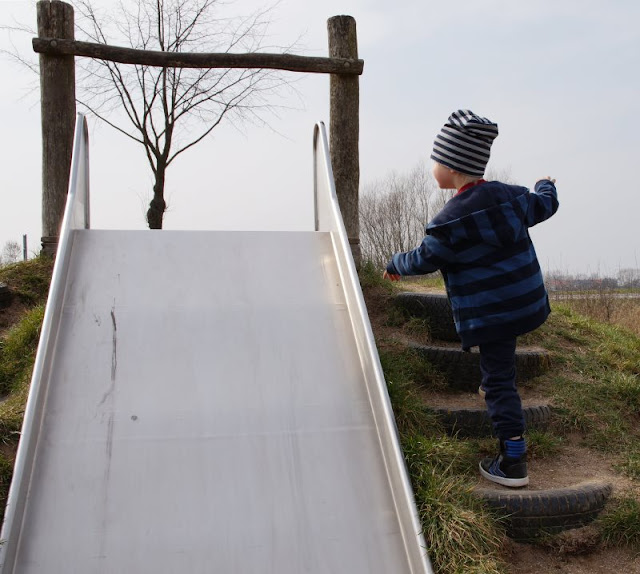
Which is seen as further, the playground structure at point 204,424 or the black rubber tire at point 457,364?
the black rubber tire at point 457,364

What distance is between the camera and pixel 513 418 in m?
3.21

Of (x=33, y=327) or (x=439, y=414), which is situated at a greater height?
(x=33, y=327)

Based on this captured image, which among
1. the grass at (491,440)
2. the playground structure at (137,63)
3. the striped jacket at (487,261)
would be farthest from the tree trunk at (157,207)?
the striped jacket at (487,261)

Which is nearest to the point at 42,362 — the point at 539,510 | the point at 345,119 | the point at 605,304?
the point at 539,510

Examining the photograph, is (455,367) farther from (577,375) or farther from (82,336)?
(82,336)

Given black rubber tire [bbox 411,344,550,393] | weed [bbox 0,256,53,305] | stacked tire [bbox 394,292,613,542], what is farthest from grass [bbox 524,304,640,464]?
weed [bbox 0,256,53,305]

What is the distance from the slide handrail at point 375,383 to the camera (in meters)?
2.42

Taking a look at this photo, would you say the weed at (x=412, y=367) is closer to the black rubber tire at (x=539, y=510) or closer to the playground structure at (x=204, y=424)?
the playground structure at (x=204, y=424)

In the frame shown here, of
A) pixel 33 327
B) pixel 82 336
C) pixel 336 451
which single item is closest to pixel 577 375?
pixel 336 451

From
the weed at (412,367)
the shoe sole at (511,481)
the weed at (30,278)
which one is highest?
the weed at (30,278)

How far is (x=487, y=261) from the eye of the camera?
3.19 meters

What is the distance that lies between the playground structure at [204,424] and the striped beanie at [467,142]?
77 centimetres

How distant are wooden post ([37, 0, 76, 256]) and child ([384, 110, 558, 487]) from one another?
3595 millimetres

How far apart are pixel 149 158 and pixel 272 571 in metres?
7.01
